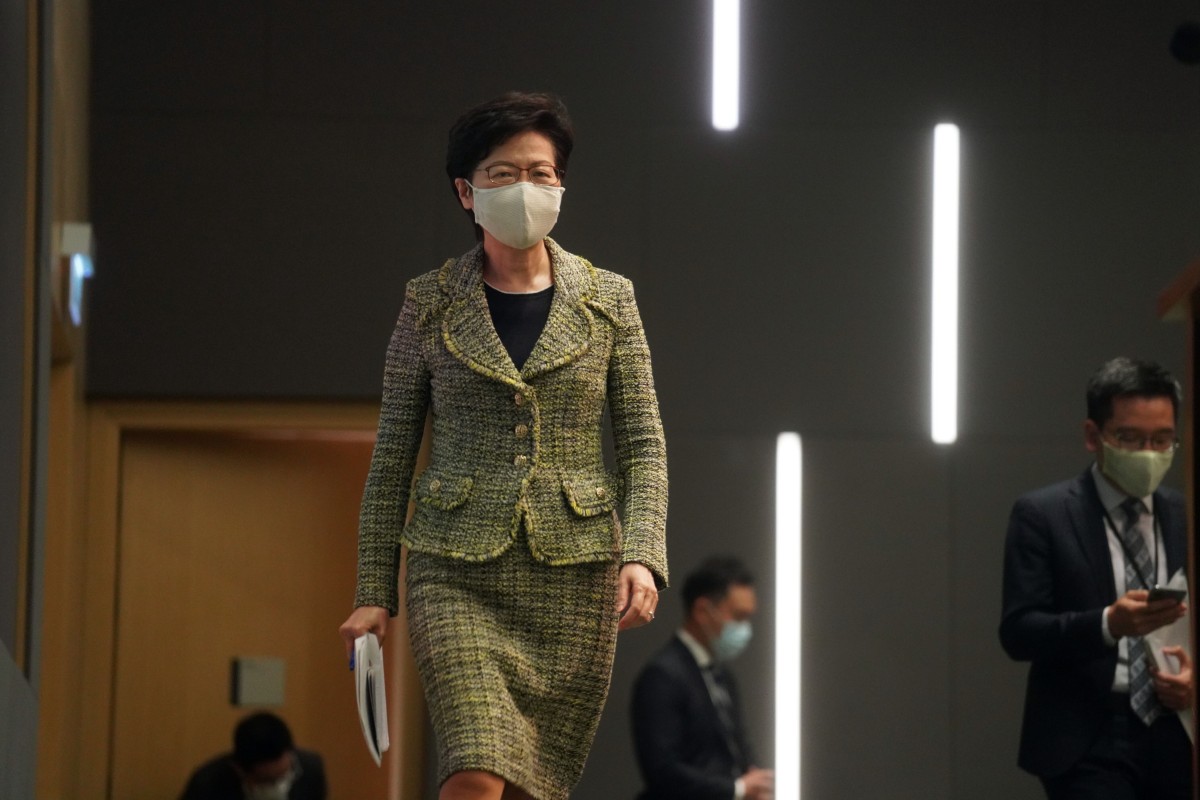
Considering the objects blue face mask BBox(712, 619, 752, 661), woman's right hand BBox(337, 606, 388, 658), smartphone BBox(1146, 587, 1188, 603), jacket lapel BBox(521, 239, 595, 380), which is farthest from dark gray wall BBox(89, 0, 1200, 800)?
woman's right hand BBox(337, 606, 388, 658)

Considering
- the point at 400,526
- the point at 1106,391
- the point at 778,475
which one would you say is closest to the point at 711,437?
the point at 778,475

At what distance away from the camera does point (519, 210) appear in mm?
2914

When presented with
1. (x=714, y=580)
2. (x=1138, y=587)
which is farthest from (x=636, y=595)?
(x=714, y=580)

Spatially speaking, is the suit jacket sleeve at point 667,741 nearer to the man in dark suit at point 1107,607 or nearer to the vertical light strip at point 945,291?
the man in dark suit at point 1107,607

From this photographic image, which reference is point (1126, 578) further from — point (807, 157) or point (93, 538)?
point (93, 538)

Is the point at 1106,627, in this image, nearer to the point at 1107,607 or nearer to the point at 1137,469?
the point at 1107,607

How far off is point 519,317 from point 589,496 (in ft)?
1.01

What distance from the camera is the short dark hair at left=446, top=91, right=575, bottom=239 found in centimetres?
292

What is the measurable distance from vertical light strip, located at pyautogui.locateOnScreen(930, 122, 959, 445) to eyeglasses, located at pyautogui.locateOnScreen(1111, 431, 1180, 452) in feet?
7.08

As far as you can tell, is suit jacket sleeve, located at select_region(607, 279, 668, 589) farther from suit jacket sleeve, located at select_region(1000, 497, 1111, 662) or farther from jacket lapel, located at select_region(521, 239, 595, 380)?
suit jacket sleeve, located at select_region(1000, 497, 1111, 662)

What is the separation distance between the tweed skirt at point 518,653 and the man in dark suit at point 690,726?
6.64ft

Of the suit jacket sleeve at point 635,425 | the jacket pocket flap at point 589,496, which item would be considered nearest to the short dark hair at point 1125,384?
the suit jacket sleeve at point 635,425

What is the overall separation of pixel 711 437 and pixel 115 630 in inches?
79.3

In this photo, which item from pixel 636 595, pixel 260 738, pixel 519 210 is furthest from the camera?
pixel 260 738
